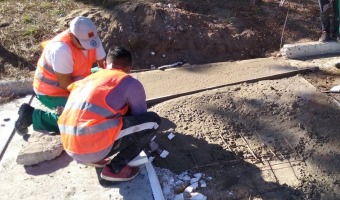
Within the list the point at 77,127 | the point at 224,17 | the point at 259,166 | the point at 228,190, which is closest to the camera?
the point at 77,127

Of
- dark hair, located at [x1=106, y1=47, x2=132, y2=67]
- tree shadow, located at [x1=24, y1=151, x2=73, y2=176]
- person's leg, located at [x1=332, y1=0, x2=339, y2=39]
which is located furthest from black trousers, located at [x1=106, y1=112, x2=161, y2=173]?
person's leg, located at [x1=332, y1=0, x2=339, y2=39]

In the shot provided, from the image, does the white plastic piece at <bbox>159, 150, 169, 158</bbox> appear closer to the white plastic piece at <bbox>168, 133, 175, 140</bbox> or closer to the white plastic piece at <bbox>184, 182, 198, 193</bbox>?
the white plastic piece at <bbox>168, 133, 175, 140</bbox>

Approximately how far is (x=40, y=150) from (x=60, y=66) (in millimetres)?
828

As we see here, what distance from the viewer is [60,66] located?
13.9 feet

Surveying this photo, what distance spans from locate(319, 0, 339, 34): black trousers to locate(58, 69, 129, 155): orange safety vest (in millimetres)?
4182

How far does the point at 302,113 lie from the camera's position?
5.01 m

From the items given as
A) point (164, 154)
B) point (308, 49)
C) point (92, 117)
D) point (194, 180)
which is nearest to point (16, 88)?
point (164, 154)

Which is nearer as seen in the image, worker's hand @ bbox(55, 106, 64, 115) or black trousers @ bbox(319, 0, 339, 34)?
worker's hand @ bbox(55, 106, 64, 115)

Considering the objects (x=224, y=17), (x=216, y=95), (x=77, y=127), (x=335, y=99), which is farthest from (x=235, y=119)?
(x=224, y=17)

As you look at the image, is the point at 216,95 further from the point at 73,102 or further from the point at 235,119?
the point at 73,102

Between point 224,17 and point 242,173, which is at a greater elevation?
point 224,17

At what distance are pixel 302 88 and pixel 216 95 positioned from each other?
1.11 meters

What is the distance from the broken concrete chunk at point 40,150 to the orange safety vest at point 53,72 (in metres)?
0.50

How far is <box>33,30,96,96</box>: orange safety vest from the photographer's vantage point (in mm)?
4309
